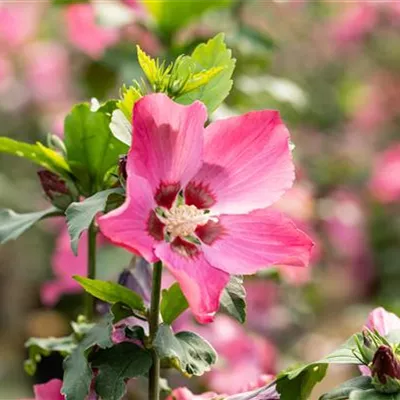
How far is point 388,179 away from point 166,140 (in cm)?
160

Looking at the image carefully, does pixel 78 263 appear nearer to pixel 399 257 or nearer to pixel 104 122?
pixel 104 122

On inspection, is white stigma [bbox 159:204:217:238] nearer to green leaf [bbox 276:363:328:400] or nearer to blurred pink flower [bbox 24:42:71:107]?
green leaf [bbox 276:363:328:400]

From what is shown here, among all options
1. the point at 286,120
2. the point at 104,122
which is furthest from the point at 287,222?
the point at 286,120

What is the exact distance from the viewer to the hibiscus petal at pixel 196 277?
0.64 meters

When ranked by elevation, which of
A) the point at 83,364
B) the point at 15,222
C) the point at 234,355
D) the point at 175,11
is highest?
the point at 175,11

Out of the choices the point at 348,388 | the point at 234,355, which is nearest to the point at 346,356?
the point at 348,388

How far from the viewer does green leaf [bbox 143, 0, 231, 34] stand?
138 cm

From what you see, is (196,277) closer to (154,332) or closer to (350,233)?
(154,332)

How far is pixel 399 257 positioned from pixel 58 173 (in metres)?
1.52

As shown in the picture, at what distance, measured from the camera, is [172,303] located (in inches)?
29.8

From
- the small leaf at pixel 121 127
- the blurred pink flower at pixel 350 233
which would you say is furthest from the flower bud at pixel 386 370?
the blurred pink flower at pixel 350 233

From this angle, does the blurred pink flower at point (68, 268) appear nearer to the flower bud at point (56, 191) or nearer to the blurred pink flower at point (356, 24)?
the flower bud at point (56, 191)

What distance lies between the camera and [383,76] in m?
2.86

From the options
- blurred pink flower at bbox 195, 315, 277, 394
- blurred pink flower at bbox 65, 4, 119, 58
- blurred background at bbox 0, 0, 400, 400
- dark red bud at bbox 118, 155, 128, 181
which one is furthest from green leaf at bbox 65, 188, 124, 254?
blurred pink flower at bbox 65, 4, 119, 58
